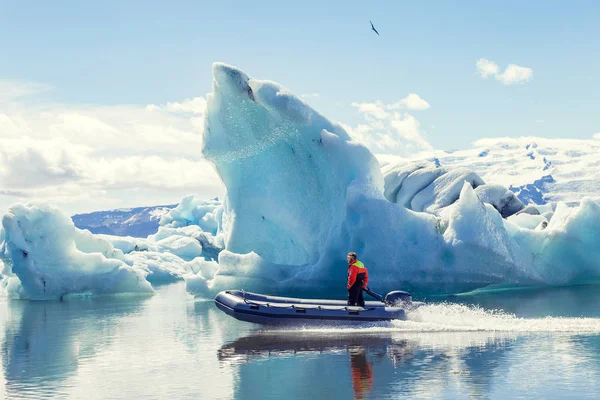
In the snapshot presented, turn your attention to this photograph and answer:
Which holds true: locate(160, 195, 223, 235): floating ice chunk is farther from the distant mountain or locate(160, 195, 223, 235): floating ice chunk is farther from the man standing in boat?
the distant mountain

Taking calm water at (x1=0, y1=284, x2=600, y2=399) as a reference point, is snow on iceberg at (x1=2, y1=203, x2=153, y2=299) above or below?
above

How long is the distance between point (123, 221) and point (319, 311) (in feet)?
382

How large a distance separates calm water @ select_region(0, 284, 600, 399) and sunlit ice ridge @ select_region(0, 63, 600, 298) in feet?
9.18

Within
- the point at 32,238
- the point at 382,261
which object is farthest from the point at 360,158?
the point at 32,238

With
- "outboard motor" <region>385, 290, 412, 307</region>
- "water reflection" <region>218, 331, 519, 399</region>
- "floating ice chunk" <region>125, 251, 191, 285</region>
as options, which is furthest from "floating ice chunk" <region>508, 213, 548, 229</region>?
"water reflection" <region>218, 331, 519, 399</region>

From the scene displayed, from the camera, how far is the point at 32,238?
24.5m

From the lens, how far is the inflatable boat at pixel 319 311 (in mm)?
13523

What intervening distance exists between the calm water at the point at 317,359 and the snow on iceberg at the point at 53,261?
24.4 ft

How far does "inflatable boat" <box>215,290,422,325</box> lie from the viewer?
13.5m

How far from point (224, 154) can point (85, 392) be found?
1303 cm

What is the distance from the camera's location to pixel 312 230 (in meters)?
21.1

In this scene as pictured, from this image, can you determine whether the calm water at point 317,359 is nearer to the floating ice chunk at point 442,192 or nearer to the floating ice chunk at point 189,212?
the floating ice chunk at point 442,192

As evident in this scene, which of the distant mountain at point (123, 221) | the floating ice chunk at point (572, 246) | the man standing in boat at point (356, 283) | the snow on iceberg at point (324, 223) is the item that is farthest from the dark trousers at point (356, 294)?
the distant mountain at point (123, 221)

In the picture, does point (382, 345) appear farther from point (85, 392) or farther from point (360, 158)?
point (360, 158)
